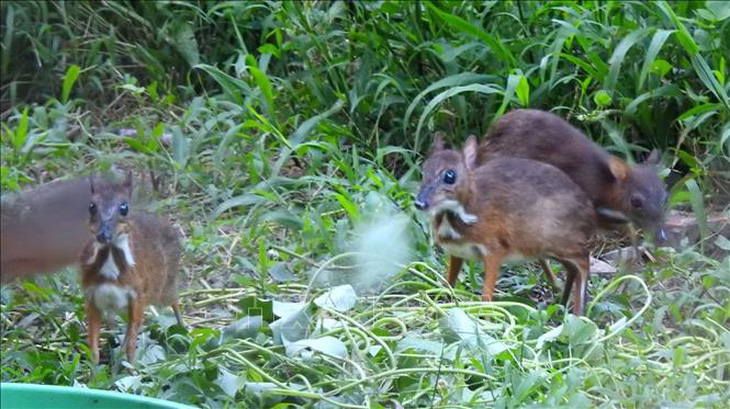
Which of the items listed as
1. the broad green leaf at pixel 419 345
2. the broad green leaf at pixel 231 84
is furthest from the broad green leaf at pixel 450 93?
the broad green leaf at pixel 419 345

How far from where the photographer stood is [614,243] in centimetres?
693

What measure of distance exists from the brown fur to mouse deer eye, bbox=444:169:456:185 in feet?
Answer: 4.55

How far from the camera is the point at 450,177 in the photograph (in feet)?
19.9

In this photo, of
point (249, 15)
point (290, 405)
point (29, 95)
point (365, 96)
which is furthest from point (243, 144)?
point (290, 405)

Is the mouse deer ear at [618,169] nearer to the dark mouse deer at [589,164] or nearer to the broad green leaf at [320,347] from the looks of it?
the dark mouse deer at [589,164]

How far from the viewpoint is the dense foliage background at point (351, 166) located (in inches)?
208

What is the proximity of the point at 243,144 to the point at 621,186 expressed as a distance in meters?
2.15

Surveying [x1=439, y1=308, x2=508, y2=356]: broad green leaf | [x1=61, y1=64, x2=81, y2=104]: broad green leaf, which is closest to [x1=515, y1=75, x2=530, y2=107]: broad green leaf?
[x1=439, y1=308, x2=508, y2=356]: broad green leaf

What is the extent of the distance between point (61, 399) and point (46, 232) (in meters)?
1.85

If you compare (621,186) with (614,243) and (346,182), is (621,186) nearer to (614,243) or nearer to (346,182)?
(614,243)

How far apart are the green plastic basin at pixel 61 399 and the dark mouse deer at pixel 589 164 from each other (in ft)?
8.25

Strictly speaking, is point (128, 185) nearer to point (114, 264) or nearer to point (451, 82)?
point (114, 264)

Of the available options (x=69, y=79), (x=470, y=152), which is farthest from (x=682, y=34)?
(x=69, y=79)

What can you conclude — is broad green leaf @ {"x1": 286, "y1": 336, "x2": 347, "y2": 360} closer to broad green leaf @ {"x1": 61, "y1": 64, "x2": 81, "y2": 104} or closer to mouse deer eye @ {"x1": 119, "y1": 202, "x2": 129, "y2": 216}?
mouse deer eye @ {"x1": 119, "y1": 202, "x2": 129, "y2": 216}
